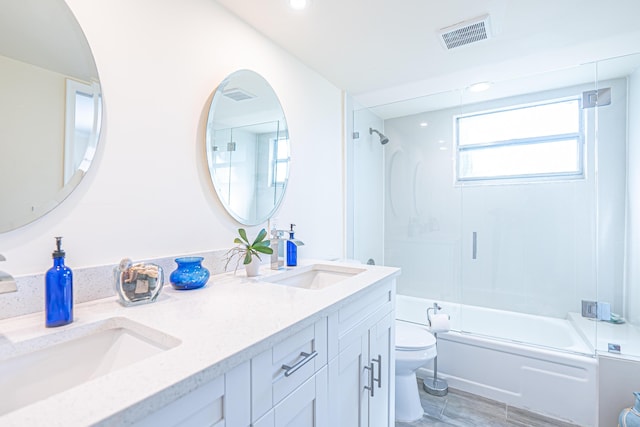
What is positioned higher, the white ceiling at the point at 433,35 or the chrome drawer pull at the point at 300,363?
the white ceiling at the point at 433,35

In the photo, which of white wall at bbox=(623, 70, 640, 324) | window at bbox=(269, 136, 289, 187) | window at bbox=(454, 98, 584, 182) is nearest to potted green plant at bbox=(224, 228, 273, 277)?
window at bbox=(269, 136, 289, 187)

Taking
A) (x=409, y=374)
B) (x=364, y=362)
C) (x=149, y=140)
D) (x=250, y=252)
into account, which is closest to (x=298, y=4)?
(x=149, y=140)

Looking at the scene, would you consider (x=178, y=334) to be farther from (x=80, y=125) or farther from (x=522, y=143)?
(x=522, y=143)

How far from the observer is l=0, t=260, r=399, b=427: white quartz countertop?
470mm

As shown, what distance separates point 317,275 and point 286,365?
0.89m

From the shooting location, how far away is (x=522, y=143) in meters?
2.85

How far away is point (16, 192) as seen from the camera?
854 millimetres

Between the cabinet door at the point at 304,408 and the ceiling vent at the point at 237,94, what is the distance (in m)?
1.26

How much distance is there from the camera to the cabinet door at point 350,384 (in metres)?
1.06

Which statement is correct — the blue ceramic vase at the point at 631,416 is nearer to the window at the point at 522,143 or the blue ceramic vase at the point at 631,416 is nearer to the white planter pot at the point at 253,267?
the window at the point at 522,143

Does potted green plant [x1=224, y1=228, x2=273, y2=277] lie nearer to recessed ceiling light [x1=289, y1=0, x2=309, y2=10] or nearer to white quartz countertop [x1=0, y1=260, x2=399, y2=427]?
white quartz countertop [x1=0, y1=260, x2=399, y2=427]

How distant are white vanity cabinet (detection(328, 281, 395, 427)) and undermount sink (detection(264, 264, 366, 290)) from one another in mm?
237

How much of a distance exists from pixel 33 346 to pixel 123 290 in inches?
10.2

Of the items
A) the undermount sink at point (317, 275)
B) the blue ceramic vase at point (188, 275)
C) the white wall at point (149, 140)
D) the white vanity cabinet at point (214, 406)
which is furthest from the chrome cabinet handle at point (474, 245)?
the white vanity cabinet at point (214, 406)
